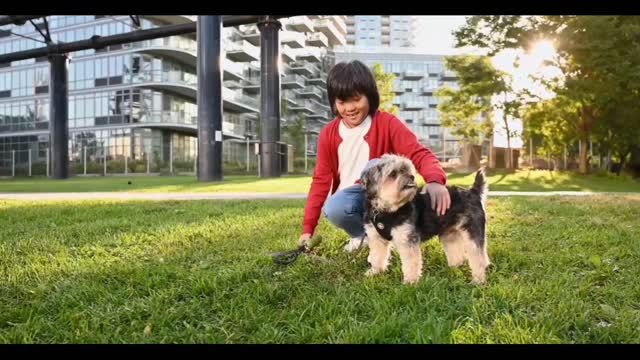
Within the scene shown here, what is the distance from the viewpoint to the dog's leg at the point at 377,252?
3.49m

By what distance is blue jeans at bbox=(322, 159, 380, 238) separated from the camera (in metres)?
3.88

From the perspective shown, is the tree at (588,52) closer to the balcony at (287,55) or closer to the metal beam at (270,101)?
the metal beam at (270,101)

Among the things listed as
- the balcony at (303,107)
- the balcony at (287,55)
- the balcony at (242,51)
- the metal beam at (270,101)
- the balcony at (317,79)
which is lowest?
the metal beam at (270,101)

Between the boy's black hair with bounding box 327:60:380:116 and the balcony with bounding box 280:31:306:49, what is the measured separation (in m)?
62.5

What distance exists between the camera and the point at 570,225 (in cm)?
607

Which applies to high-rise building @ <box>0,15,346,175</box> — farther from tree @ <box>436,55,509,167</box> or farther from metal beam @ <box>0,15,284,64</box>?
tree @ <box>436,55,509,167</box>

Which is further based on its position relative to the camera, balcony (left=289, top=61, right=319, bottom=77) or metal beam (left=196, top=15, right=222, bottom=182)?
balcony (left=289, top=61, right=319, bottom=77)

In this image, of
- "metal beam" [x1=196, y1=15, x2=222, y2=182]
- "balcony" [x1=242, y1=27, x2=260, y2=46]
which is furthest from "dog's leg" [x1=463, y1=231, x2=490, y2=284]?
"balcony" [x1=242, y1=27, x2=260, y2=46]

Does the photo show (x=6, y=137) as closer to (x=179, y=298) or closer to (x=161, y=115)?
(x=161, y=115)

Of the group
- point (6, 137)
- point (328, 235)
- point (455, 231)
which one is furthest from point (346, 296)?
point (6, 137)

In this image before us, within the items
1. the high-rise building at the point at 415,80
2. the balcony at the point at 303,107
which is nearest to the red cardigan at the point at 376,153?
the balcony at the point at 303,107

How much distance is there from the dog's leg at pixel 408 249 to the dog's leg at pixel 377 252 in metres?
0.22

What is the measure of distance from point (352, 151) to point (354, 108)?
43 cm
